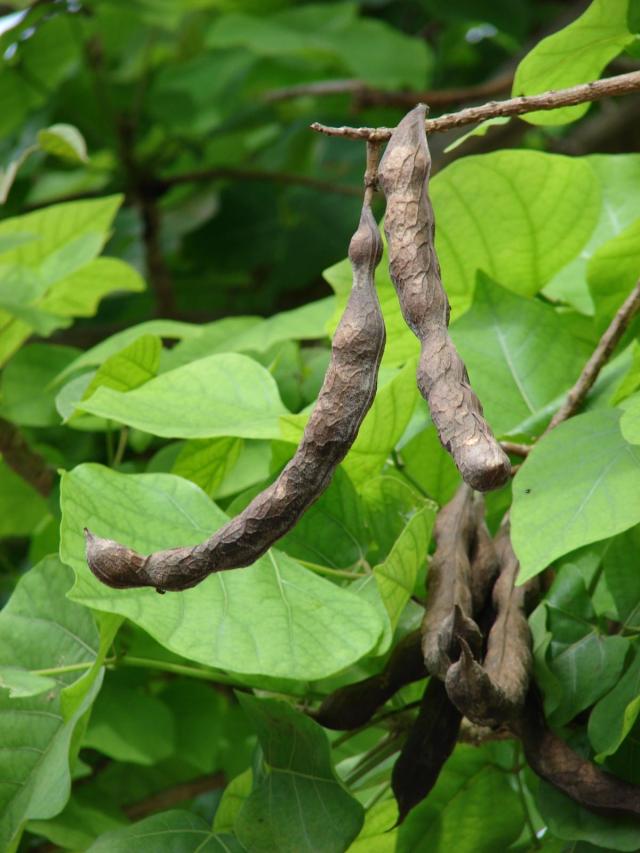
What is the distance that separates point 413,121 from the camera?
31 cm

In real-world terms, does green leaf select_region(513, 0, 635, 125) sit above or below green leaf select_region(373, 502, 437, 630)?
above

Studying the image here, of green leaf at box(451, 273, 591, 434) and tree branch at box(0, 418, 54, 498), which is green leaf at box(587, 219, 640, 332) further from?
tree branch at box(0, 418, 54, 498)

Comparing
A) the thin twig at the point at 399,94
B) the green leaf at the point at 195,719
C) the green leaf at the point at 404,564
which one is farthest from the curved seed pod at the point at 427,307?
the thin twig at the point at 399,94

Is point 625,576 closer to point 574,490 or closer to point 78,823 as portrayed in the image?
point 574,490

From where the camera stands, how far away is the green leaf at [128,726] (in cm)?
59

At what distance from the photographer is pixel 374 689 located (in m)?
0.39

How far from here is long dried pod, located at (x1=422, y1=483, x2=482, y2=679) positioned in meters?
0.34

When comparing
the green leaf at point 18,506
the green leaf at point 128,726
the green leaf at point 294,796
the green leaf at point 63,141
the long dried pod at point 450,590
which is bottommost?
the green leaf at point 128,726

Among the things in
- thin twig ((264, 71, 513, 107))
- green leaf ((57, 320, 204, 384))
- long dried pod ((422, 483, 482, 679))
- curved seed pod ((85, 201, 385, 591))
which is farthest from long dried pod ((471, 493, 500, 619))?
thin twig ((264, 71, 513, 107))

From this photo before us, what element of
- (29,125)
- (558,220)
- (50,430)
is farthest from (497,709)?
(29,125)

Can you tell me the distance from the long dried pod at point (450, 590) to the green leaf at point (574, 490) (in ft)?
0.10

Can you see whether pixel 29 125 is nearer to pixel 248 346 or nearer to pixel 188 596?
pixel 248 346

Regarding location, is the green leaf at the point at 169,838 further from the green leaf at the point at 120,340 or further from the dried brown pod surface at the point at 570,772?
the green leaf at the point at 120,340

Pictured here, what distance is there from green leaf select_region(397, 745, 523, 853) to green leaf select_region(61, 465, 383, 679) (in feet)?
0.31
